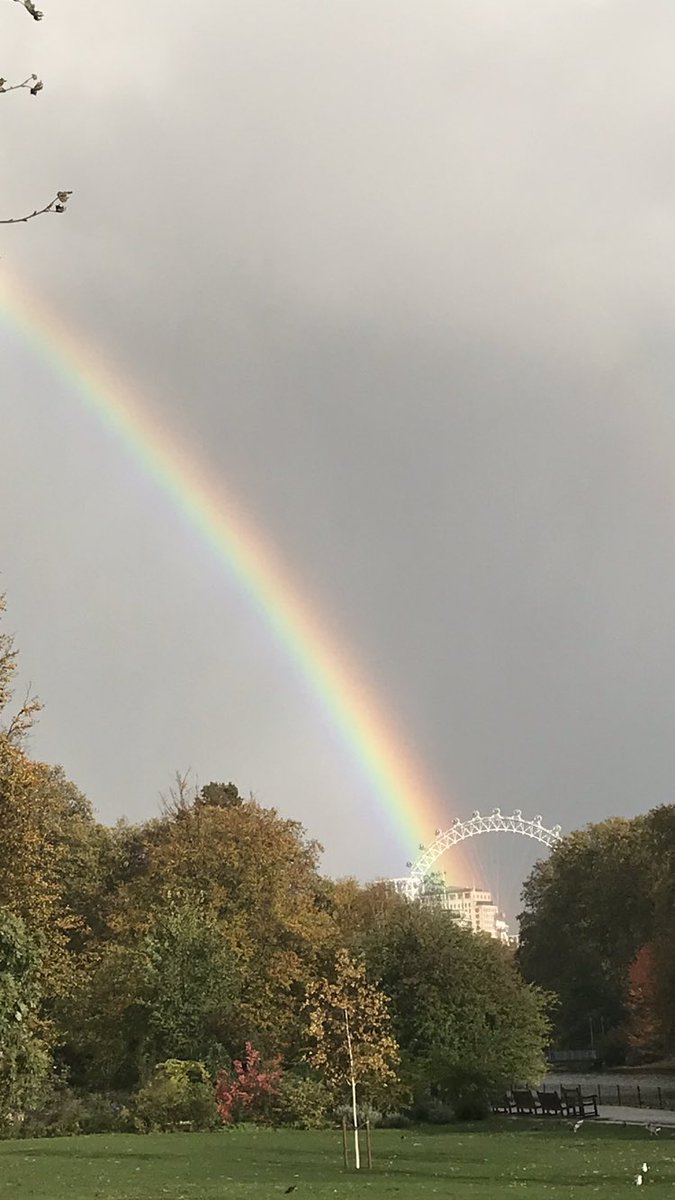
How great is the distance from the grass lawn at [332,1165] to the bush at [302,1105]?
4.98ft

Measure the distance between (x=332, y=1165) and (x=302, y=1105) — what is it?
1165 cm

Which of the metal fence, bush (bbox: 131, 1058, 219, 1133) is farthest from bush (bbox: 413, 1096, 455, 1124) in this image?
the metal fence

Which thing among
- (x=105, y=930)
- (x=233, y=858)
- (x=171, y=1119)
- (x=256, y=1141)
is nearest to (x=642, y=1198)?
(x=256, y=1141)

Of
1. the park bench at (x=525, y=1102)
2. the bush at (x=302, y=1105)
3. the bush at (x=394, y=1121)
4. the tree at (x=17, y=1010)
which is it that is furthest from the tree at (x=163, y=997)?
the tree at (x=17, y=1010)

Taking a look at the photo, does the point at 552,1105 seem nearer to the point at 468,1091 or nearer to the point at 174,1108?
the point at 468,1091

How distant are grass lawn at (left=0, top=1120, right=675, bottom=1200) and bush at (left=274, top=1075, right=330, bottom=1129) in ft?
4.98

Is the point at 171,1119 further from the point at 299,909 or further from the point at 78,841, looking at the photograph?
the point at 78,841

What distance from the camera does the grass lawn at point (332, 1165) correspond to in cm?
1734

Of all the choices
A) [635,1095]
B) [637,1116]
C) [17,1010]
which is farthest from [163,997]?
[635,1095]

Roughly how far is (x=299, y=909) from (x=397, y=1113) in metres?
11.6

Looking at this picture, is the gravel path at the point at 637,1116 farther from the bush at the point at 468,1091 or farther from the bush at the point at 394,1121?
the bush at the point at 394,1121

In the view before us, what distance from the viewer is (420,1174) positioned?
20.5 meters

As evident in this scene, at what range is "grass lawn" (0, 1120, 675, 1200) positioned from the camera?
17.3 m

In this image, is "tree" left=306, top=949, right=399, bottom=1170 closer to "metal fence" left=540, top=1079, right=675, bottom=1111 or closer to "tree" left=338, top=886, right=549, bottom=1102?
"tree" left=338, top=886, right=549, bottom=1102
